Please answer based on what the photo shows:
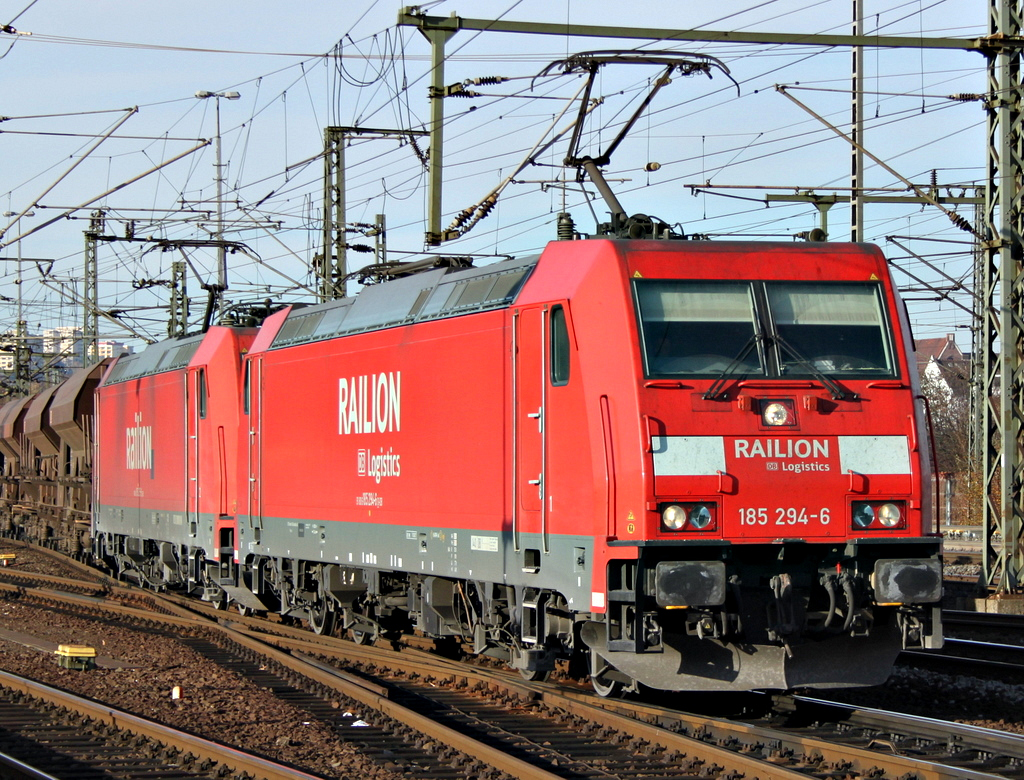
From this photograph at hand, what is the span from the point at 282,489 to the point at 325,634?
1.91 m

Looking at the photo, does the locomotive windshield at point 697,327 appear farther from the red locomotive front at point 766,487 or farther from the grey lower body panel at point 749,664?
the grey lower body panel at point 749,664

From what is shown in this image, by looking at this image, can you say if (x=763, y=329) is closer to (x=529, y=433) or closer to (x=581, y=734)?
(x=529, y=433)

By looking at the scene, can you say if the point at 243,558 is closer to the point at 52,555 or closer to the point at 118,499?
Result: the point at 118,499

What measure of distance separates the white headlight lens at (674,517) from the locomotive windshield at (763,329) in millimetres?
997

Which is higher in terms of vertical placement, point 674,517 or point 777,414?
point 777,414

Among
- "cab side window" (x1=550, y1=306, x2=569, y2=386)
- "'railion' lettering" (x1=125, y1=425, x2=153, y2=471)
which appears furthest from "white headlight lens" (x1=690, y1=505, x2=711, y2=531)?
"'railion' lettering" (x1=125, y1=425, x2=153, y2=471)

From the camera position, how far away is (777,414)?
32.5ft

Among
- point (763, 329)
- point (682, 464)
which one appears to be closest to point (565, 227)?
point (763, 329)

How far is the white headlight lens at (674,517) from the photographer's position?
9.52 m

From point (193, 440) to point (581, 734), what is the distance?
11468 millimetres

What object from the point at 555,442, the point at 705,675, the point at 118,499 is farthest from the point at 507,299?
the point at 118,499

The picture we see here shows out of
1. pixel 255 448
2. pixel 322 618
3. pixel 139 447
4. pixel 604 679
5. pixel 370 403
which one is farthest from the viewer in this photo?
pixel 139 447

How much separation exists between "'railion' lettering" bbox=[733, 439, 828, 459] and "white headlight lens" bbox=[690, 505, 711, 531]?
0.47 metres

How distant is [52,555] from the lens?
108ft
